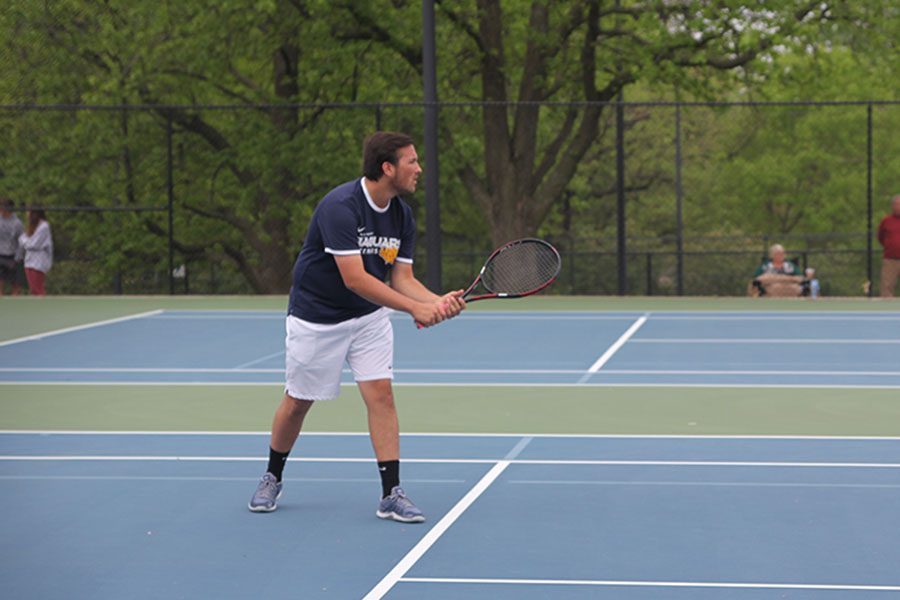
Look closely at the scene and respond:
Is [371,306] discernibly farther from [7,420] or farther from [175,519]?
[7,420]

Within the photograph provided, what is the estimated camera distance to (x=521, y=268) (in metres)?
7.69

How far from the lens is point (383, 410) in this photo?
739 cm

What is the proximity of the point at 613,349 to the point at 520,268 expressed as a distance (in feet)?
25.2

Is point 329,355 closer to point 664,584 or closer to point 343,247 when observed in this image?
point 343,247

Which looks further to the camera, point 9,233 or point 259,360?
point 9,233

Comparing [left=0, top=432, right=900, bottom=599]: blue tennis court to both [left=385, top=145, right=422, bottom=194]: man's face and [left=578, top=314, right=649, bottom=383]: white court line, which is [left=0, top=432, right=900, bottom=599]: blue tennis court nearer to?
[left=385, top=145, right=422, bottom=194]: man's face

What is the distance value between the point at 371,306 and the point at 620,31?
18.5 metres

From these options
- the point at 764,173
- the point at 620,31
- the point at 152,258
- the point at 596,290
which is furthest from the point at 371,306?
the point at 764,173

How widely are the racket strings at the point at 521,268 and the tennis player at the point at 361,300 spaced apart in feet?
1.43

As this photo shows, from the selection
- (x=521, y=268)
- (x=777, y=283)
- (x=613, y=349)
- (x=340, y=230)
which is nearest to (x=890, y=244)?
(x=777, y=283)

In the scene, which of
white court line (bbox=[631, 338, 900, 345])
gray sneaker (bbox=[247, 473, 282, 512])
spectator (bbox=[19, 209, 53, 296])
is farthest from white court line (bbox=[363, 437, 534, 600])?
A: spectator (bbox=[19, 209, 53, 296])

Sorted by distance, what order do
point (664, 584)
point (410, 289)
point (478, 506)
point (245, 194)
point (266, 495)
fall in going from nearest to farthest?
point (664, 584) < point (410, 289) < point (266, 495) < point (478, 506) < point (245, 194)

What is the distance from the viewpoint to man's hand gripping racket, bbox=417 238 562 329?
7598 mm

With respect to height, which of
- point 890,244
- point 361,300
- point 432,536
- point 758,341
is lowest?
point 758,341
